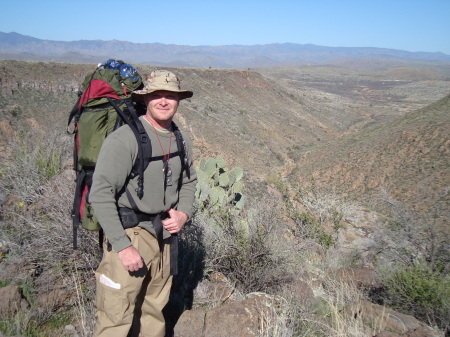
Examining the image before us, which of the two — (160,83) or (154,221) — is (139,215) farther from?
(160,83)

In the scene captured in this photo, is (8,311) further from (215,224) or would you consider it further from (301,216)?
(301,216)

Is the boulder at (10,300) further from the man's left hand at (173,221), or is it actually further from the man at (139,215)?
the man's left hand at (173,221)

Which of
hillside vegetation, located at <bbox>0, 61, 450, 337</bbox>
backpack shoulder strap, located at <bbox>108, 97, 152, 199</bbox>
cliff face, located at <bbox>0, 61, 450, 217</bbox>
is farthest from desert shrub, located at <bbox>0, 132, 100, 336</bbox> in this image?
cliff face, located at <bbox>0, 61, 450, 217</bbox>

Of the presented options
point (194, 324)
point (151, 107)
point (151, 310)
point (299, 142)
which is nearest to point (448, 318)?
point (194, 324)

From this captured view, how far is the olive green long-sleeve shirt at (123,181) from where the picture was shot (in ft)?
5.49

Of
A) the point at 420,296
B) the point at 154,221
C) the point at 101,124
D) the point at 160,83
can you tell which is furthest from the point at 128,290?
the point at 420,296

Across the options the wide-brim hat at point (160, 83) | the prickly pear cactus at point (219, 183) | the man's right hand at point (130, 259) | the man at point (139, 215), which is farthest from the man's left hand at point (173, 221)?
the prickly pear cactus at point (219, 183)

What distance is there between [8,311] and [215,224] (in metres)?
2.15

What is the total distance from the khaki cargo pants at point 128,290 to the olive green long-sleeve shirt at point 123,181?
0.11 metres

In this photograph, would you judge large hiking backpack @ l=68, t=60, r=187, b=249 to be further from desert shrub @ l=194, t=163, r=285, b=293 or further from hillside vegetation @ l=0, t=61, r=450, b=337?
desert shrub @ l=194, t=163, r=285, b=293

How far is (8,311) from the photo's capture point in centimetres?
226

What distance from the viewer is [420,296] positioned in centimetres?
315

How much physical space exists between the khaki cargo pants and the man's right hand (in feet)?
0.29

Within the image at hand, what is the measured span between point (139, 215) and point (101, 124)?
1.91 ft
